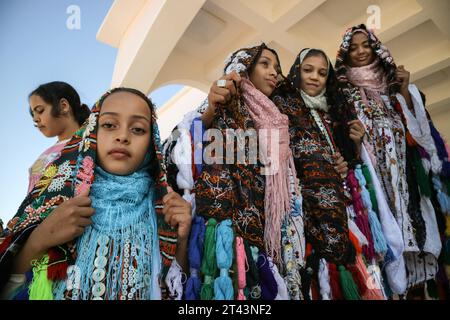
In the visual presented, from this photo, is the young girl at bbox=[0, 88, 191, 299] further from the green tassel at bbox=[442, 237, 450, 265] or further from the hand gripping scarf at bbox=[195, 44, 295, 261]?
the green tassel at bbox=[442, 237, 450, 265]

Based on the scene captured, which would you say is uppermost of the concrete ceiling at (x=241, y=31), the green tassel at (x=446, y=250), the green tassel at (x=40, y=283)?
the concrete ceiling at (x=241, y=31)

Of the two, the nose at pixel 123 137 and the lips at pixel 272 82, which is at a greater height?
the lips at pixel 272 82

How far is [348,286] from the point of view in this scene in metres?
1.48

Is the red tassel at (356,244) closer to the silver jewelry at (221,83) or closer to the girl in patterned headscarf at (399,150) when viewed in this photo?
the girl in patterned headscarf at (399,150)

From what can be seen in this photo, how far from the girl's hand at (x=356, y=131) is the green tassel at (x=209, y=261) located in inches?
41.7

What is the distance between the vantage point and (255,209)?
1442mm

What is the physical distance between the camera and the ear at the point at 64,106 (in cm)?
202

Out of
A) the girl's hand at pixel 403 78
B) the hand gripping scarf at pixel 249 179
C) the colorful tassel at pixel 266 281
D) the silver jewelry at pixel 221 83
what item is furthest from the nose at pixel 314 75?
the colorful tassel at pixel 266 281

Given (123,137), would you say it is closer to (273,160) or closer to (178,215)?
(178,215)

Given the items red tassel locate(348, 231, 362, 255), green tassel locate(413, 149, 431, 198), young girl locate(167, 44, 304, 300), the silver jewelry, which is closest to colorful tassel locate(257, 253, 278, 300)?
young girl locate(167, 44, 304, 300)

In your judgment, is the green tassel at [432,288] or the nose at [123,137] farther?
the green tassel at [432,288]

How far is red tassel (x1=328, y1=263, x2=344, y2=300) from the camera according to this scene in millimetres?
1496

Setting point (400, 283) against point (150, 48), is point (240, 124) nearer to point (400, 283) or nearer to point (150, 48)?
point (400, 283)
